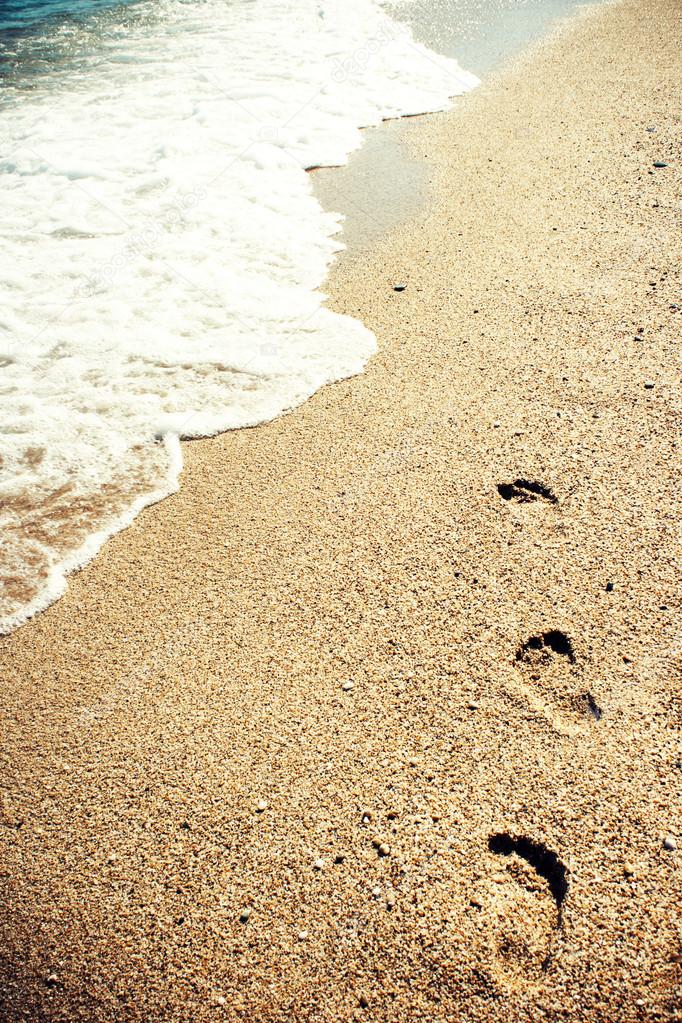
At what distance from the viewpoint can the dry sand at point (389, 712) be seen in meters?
1.86

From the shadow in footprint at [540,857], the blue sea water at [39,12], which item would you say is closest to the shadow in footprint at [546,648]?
the shadow in footprint at [540,857]

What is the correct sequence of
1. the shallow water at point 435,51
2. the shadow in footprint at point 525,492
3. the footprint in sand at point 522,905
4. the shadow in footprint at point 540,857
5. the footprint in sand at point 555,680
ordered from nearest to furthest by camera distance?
the footprint in sand at point 522,905 → the shadow in footprint at point 540,857 → the footprint in sand at point 555,680 → the shadow in footprint at point 525,492 → the shallow water at point 435,51

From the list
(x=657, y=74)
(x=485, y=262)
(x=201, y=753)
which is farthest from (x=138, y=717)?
(x=657, y=74)

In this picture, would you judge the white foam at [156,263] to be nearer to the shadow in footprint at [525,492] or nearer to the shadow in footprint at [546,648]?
the shadow in footprint at [525,492]

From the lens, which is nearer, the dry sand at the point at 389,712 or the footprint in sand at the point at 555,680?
the dry sand at the point at 389,712

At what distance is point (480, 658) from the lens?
246 centimetres

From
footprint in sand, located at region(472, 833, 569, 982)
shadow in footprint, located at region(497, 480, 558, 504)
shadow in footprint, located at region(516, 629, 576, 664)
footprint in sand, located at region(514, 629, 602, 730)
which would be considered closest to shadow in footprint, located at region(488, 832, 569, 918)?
footprint in sand, located at region(472, 833, 569, 982)

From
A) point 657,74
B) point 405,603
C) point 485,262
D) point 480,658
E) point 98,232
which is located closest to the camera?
point 480,658

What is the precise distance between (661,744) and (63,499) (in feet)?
9.16

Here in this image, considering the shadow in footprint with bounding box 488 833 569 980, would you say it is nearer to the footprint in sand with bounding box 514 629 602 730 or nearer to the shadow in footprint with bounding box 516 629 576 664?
the footprint in sand with bounding box 514 629 602 730

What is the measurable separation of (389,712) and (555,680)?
1.96ft

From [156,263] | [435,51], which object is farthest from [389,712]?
[435,51]

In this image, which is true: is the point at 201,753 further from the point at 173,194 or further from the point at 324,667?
the point at 173,194

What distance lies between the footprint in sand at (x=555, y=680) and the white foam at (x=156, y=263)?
1.90m
